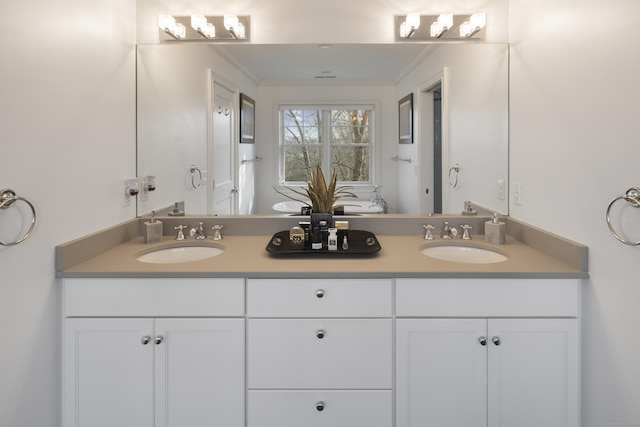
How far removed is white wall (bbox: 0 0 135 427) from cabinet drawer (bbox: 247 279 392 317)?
0.70 meters

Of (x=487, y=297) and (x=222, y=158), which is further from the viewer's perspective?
(x=222, y=158)

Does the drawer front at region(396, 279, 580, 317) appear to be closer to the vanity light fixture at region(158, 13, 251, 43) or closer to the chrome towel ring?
the chrome towel ring

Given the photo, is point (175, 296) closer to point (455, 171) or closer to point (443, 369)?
point (443, 369)

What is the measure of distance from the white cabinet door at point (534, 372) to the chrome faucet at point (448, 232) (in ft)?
2.24

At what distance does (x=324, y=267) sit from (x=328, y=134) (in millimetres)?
834

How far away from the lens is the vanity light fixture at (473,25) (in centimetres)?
230

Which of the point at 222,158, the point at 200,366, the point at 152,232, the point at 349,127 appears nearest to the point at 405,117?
the point at 349,127

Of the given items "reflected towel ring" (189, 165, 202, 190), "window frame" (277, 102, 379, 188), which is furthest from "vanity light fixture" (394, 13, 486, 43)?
"reflected towel ring" (189, 165, 202, 190)

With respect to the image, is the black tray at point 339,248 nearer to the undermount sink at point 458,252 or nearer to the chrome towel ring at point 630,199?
the undermount sink at point 458,252

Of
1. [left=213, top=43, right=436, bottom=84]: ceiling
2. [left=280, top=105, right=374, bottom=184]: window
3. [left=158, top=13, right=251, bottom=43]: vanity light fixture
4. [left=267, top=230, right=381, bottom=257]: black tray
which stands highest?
[left=158, top=13, right=251, bottom=43]: vanity light fixture

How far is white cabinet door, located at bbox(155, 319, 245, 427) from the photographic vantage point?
67.1 inches

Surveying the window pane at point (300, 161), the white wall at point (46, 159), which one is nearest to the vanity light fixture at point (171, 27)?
the white wall at point (46, 159)

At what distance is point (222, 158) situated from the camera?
2404 mm

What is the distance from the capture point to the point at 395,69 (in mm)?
2352
